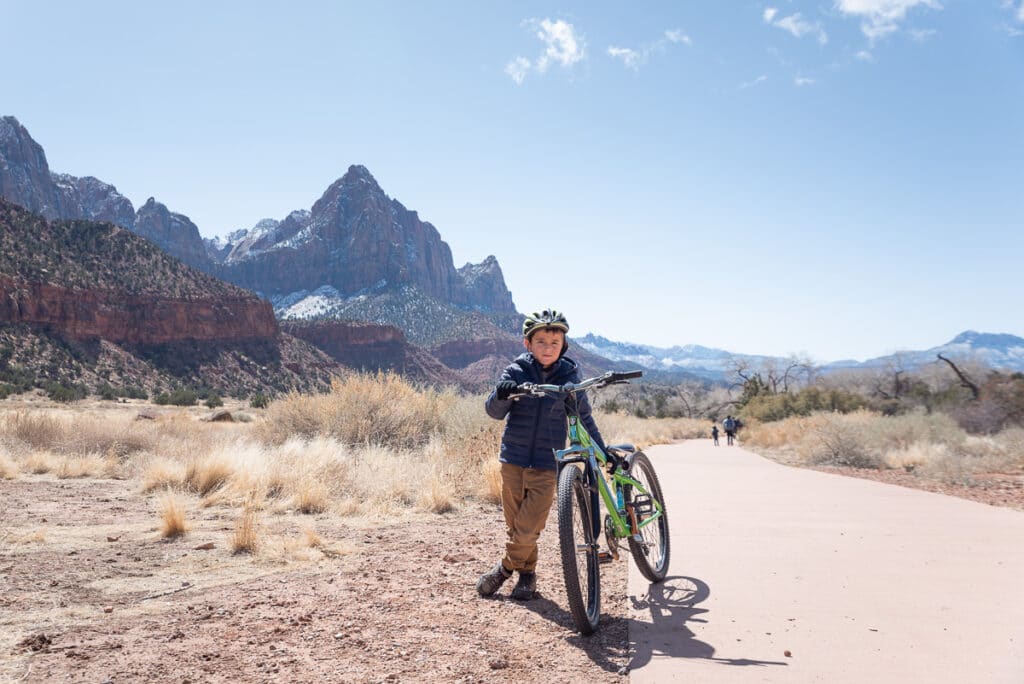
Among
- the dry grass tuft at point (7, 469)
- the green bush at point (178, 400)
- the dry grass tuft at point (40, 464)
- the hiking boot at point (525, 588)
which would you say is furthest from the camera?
the green bush at point (178, 400)

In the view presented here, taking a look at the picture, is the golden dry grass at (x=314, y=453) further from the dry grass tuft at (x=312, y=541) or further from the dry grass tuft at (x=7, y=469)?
the dry grass tuft at (x=312, y=541)

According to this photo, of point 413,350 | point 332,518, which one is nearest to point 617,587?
point 332,518

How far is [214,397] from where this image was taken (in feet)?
132

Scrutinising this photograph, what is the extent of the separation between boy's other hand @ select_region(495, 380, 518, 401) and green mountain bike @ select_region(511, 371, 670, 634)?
2.0 inches

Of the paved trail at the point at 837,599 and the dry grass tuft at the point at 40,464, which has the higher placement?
the paved trail at the point at 837,599

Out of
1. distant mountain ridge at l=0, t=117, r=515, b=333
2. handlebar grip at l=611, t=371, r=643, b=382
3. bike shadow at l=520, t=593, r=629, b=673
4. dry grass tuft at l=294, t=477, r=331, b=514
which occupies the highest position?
distant mountain ridge at l=0, t=117, r=515, b=333

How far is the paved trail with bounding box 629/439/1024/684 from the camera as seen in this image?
3.20 m

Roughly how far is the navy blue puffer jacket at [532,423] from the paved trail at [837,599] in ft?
4.03

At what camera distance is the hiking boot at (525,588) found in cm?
432

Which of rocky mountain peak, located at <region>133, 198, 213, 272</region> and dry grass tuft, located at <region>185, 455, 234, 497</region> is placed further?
rocky mountain peak, located at <region>133, 198, 213, 272</region>

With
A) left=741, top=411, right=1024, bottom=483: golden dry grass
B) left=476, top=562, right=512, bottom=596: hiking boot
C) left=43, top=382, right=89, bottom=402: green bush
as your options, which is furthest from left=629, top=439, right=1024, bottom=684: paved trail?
left=43, top=382, right=89, bottom=402: green bush

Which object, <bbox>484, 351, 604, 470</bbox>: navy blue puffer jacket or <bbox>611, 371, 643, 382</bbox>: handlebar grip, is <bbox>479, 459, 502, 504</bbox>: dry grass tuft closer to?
<bbox>484, 351, 604, 470</bbox>: navy blue puffer jacket

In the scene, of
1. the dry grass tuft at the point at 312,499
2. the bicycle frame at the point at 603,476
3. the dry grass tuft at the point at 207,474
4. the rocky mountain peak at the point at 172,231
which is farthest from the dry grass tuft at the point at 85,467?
the rocky mountain peak at the point at 172,231

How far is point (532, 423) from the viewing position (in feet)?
13.7
